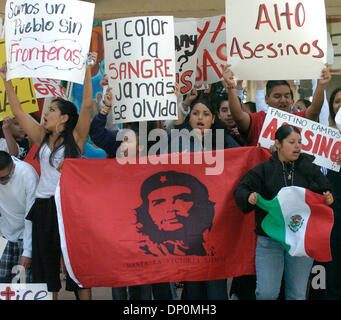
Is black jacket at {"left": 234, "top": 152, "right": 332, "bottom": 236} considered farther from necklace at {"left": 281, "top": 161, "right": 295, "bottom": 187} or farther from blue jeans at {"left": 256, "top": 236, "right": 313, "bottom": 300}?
blue jeans at {"left": 256, "top": 236, "right": 313, "bottom": 300}

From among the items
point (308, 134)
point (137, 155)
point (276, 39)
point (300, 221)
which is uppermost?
point (276, 39)

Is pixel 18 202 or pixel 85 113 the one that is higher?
pixel 85 113

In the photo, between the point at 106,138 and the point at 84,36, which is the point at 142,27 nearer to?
the point at 84,36

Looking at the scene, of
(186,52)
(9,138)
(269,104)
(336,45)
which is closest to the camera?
(269,104)

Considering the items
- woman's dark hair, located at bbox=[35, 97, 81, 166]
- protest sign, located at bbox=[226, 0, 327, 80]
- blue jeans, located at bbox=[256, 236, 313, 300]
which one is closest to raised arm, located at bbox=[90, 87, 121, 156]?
woman's dark hair, located at bbox=[35, 97, 81, 166]

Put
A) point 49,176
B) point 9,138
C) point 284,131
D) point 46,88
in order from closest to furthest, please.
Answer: point 284,131 < point 49,176 < point 9,138 < point 46,88

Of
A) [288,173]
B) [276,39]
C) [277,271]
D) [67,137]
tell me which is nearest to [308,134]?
[288,173]

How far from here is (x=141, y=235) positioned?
4.70 m

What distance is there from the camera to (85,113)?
492 centimetres

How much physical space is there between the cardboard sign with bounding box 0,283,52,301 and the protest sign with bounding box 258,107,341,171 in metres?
2.18

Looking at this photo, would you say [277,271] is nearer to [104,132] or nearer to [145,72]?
[104,132]

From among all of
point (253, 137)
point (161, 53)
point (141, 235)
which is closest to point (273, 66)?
point (253, 137)

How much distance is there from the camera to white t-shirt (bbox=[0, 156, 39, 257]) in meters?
4.96

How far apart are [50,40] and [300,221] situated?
2.53 m
